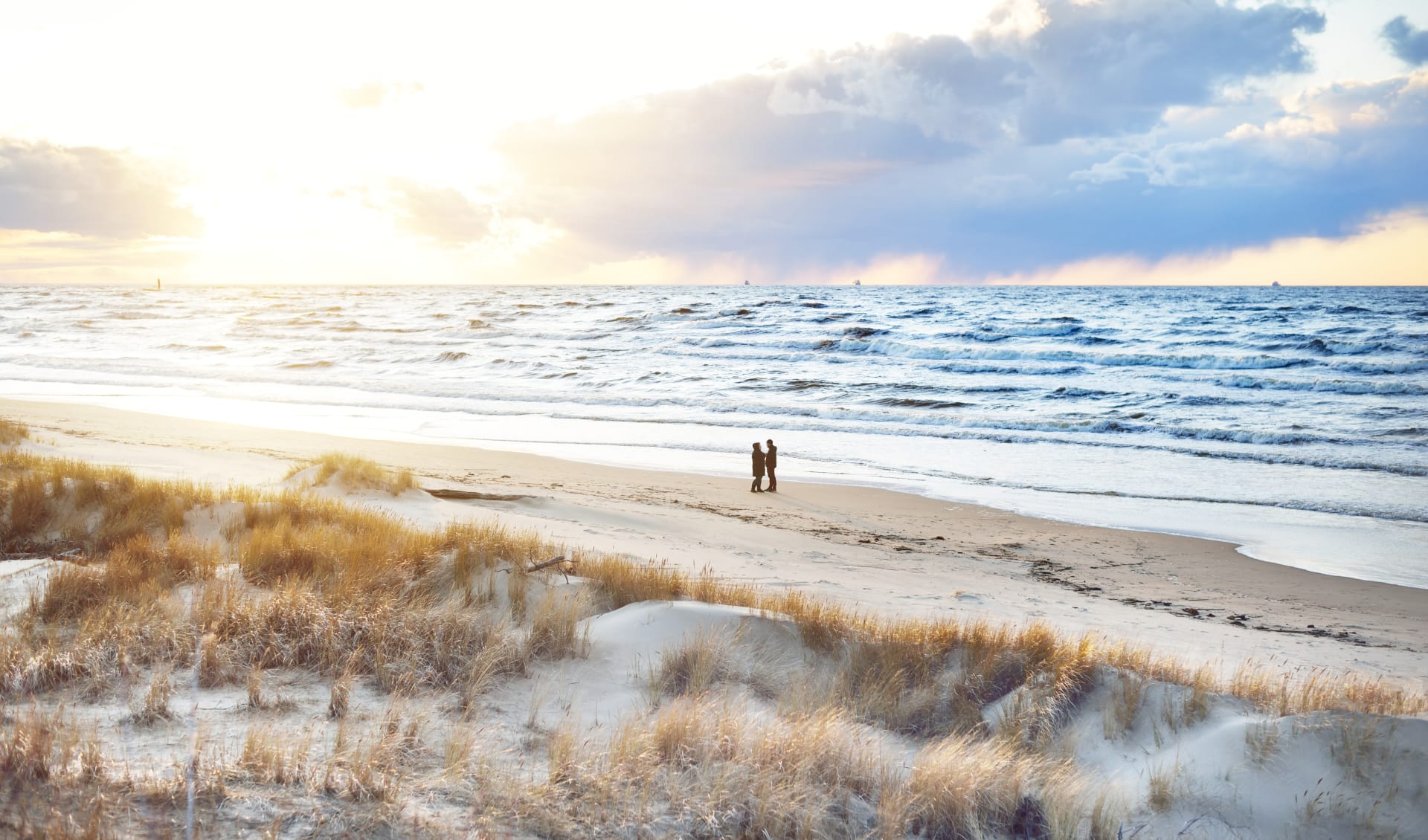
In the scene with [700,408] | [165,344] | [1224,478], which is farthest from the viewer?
[165,344]

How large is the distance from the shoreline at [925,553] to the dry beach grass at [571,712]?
5.09ft

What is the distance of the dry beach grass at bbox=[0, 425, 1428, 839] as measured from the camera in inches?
132

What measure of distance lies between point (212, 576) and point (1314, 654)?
913 centimetres

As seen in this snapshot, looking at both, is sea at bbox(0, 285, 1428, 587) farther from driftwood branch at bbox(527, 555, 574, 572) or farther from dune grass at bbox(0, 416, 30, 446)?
driftwood branch at bbox(527, 555, 574, 572)

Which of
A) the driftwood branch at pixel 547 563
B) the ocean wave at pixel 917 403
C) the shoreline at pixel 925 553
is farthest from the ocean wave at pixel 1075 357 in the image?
the driftwood branch at pixel 547 563

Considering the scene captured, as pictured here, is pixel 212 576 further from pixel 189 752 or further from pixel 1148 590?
pixel 1148 590

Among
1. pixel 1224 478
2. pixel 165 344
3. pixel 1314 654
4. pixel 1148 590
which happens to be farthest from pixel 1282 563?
pixel 165 344

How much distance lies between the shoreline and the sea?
43.6 inches

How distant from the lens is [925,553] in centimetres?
1035

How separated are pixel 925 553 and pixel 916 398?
56.4 feet

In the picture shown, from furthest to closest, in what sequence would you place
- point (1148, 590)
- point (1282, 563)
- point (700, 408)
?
point (700, 408), point (1282, 563), point (1148, 590)

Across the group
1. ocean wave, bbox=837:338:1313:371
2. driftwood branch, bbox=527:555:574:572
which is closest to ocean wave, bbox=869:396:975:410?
ocean wave, bbox=837:338:1313:371

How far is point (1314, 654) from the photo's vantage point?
7.12 metres

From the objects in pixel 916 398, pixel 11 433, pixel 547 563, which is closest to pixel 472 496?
pixel 547 563
